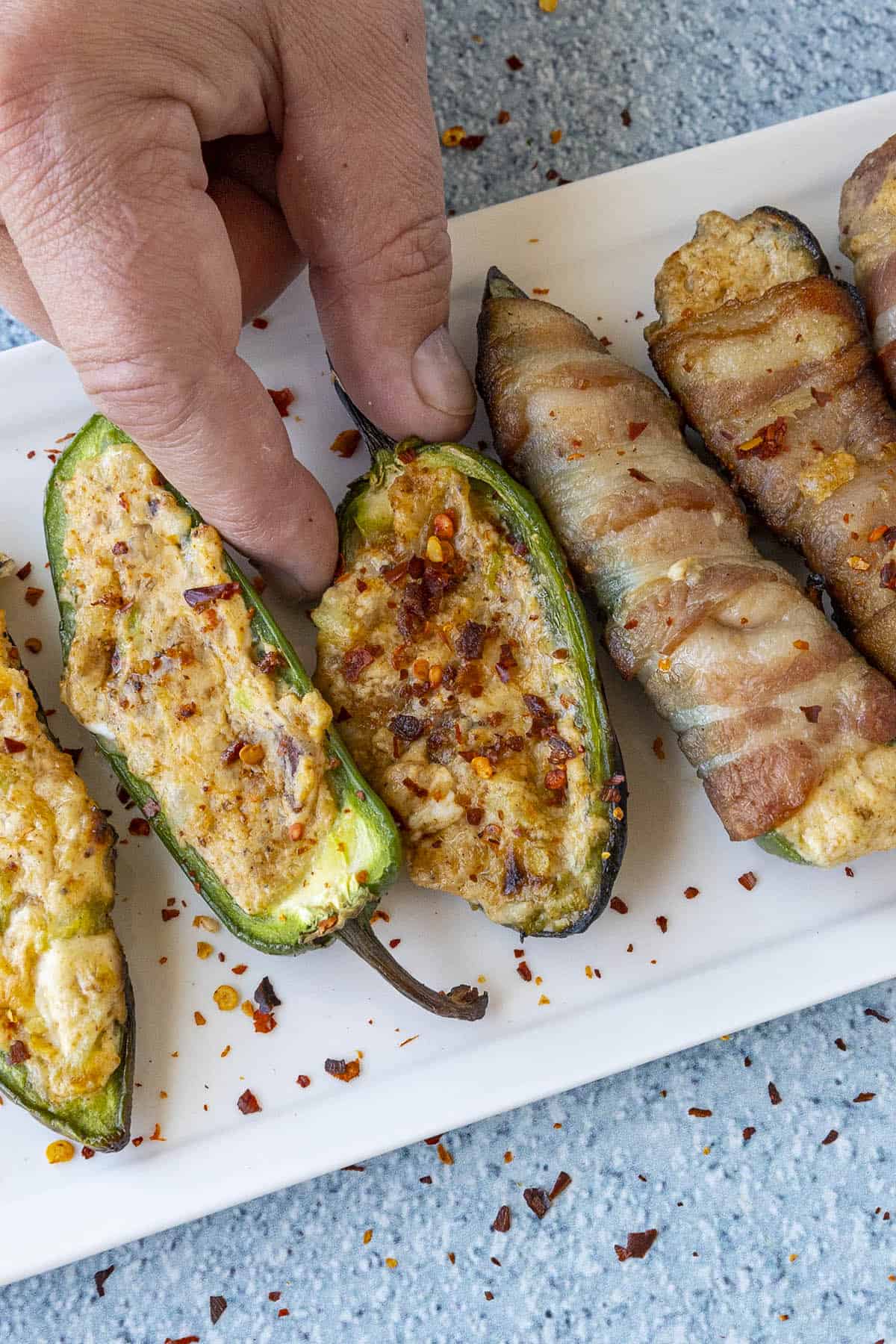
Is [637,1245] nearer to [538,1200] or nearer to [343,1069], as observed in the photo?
[538,1200]

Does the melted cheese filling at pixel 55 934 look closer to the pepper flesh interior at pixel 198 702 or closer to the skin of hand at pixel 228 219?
the pepper flesh interior at pixel 198 702

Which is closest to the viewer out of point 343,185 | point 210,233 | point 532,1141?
point 210,233

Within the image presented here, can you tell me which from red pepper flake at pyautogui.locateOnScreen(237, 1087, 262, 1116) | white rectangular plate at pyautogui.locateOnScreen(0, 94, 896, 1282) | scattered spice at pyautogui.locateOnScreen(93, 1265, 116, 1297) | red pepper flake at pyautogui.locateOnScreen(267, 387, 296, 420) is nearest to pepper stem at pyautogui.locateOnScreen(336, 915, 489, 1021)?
white rectangular plate at pyautogui.locateOnScreen(0, 94, 896, 1282)

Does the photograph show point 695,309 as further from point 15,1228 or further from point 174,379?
point 15,1228

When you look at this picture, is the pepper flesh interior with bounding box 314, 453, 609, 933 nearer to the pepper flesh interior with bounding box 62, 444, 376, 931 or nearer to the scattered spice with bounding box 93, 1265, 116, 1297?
the pepper flesh interior with bounding box 62, 444, 376, 931

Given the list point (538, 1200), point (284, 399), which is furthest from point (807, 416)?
point (538, 1200)

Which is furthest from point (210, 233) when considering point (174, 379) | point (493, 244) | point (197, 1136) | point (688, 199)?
point (197, 1136)

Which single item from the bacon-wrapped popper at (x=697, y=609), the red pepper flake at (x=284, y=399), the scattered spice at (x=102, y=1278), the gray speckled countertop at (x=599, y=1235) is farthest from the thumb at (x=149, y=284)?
the scattered spice at (x=102, y=1278)
